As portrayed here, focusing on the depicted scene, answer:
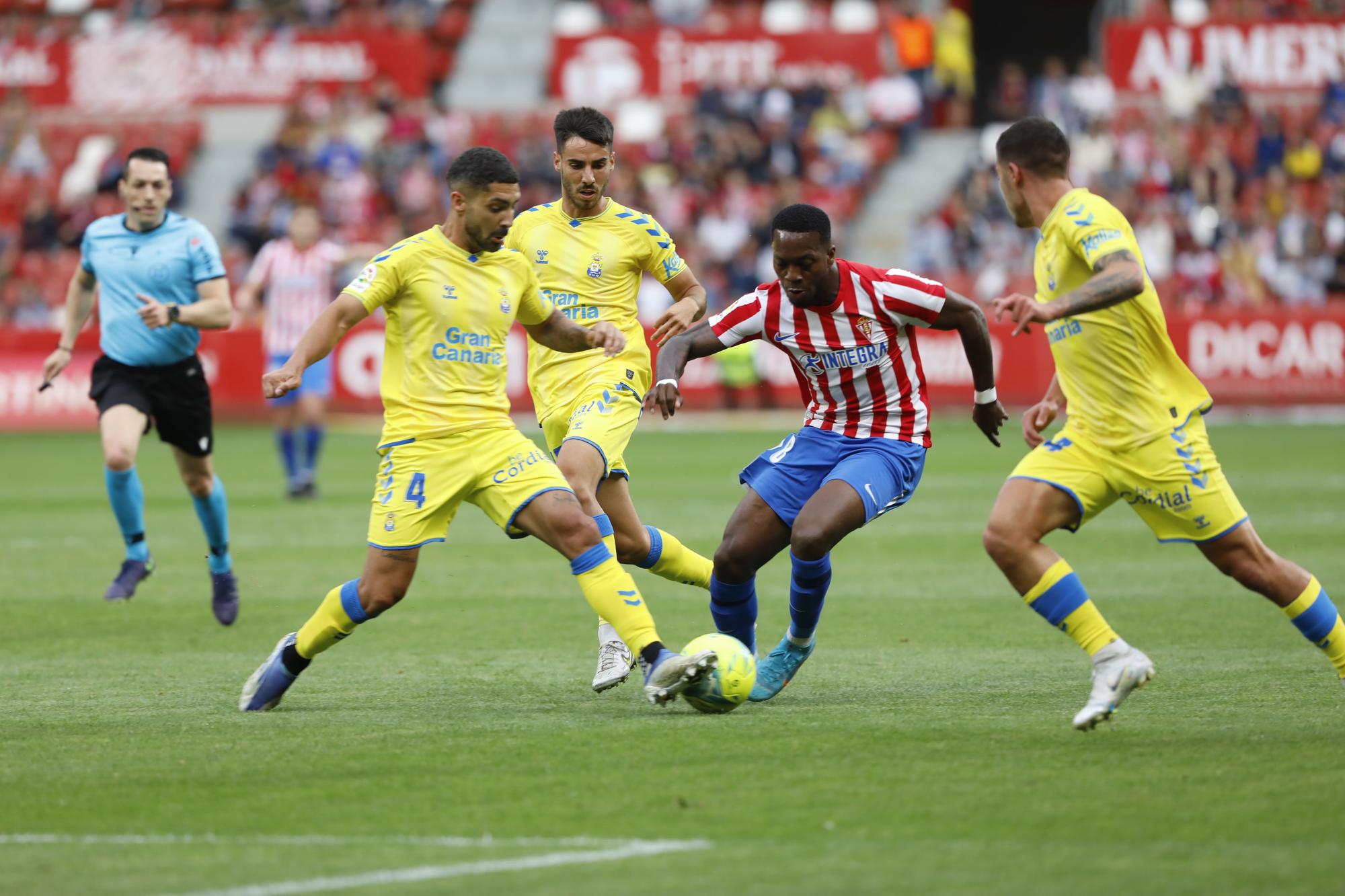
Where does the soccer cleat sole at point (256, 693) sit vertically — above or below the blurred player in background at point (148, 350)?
below

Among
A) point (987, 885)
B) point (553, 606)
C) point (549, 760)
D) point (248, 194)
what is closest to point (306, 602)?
point (553, 606)

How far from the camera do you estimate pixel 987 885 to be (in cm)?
457

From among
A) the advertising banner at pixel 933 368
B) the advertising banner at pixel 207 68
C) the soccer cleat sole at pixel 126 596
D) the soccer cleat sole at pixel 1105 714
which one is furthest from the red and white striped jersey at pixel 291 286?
the advertising banner at pixel 207 68

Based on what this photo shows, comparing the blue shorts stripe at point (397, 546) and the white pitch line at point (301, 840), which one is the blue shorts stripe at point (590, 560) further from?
the white pitch line at point (301, 840)

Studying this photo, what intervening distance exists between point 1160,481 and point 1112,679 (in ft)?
2.51

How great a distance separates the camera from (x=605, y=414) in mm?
8570

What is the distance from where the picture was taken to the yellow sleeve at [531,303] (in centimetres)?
746

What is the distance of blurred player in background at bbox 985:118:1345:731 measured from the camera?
662 cm

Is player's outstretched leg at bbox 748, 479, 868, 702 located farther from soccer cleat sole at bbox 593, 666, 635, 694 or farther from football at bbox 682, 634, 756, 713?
soccer cleat sole at bbox 593, 666, 635, 694

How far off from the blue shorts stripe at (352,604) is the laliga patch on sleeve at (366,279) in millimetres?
1165

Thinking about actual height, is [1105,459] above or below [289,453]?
above

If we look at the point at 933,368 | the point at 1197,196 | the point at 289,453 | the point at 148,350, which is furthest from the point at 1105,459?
the point at 1197,196

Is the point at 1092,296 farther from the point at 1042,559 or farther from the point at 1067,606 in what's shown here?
the point at 1067,606

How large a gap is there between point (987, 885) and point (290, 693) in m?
4.07
